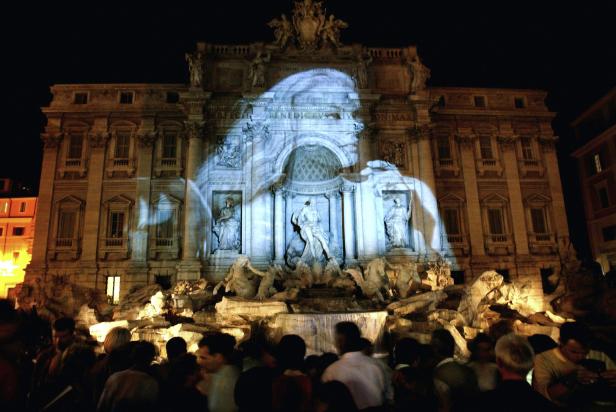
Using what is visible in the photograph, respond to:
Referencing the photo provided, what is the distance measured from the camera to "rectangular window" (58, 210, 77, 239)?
2522 centimetres

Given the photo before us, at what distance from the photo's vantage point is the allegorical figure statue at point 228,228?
77.5 ft

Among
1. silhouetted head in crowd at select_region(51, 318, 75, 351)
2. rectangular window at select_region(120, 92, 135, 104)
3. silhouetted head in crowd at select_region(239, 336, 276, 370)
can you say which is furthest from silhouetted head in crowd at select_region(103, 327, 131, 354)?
rectangular window at select_region(120, 92, 135, 104)

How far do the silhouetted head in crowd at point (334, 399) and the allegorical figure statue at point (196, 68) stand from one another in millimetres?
22827

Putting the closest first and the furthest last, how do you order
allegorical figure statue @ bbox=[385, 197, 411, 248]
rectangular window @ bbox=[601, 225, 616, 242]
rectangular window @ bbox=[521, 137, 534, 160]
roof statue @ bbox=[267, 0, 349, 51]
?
allegorical figure statue @ bbox=[385, 197, 411, 248] → roof statue @ bbox=[267, 0, 349, 51] → rectangular window @ bbox=[521, 137, 534, 160] → rectangular window @ bbox=[601, 225, 616, 242]

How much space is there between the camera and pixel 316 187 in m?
25.8

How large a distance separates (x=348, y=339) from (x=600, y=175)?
33821 mm

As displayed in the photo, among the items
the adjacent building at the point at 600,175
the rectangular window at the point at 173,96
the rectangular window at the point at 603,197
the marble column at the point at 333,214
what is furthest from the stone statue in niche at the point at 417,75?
the rectangular window at the point at 603,197

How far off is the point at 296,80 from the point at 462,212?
12.5 metres

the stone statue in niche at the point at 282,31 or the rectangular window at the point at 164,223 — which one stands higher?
the stone statue in niche at the point at 282,31

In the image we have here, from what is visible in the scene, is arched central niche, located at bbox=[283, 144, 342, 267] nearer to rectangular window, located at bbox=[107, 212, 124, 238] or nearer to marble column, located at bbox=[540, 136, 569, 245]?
rectangular window, located at bbox=[107, 212, 124, 238]

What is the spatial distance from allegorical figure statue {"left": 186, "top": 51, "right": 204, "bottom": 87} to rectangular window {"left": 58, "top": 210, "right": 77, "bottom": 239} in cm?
1010

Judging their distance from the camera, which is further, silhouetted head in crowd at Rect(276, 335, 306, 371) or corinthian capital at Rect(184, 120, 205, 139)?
corinthian capital at Rect(184, 120, 205, 139)

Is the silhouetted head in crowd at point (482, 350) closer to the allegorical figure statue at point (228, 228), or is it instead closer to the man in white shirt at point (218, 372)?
the man in white shirt at point (218, 372)

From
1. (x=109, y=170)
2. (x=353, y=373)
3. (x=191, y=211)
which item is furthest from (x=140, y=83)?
(x=353, y=373)
